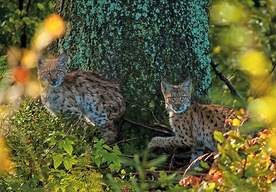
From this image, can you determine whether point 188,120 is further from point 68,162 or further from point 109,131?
point 68,162

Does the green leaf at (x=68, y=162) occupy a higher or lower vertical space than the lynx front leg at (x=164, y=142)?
higher

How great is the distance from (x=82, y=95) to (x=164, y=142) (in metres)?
1.01

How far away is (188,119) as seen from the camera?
279 inches

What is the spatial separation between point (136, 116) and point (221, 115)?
835 mm

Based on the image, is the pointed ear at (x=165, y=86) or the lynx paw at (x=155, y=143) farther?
the pointed ear at (x=165, y=86)

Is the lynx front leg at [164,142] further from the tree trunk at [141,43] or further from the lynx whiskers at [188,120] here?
the tree trunk at [141,43]

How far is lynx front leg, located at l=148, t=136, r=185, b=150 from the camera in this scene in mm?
6836

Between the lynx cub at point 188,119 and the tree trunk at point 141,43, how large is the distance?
0.28 m

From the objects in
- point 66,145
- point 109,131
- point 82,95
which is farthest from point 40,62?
point 66,145

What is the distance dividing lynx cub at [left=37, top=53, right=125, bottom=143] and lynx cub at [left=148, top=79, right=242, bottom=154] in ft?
1.37

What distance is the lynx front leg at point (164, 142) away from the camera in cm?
684

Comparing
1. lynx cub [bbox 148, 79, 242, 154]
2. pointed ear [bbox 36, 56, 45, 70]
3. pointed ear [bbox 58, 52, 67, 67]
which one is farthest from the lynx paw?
pointed ear [bbox 36, 56, 45, 70]

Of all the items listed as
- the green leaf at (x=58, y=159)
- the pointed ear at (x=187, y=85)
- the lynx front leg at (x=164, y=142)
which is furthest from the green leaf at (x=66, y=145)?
the pointed ear at (x=187, y=85)

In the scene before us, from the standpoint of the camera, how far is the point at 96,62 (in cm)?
741
